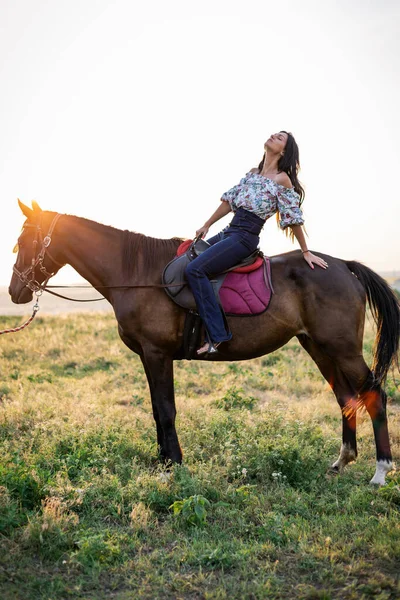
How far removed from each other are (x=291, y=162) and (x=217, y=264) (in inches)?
58.2

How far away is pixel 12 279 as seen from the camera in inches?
238

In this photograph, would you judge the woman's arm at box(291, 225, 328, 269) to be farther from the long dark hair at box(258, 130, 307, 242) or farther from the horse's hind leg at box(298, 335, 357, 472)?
the horse's hind leg at box(298, 335, 357, 472)

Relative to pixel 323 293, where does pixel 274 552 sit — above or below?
below

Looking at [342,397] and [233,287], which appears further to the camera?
[342,397]

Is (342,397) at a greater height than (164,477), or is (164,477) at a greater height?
(342,397)

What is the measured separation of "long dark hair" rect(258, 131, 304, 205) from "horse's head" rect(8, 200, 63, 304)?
8.94 feet

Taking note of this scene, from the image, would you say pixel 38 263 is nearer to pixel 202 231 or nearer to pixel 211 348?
pixel 202 231

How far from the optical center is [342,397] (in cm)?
602

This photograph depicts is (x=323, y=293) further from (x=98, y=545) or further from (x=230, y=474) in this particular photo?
(x=98, y=545)

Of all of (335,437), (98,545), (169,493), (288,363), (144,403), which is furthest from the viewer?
(288,363)

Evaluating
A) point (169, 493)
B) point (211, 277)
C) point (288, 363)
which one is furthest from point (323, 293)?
point (288, 363)

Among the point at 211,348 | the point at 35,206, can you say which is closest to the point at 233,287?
the point at 211,348

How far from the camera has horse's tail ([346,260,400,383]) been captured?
5.72 metres

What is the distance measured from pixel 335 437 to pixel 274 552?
9.90ft
